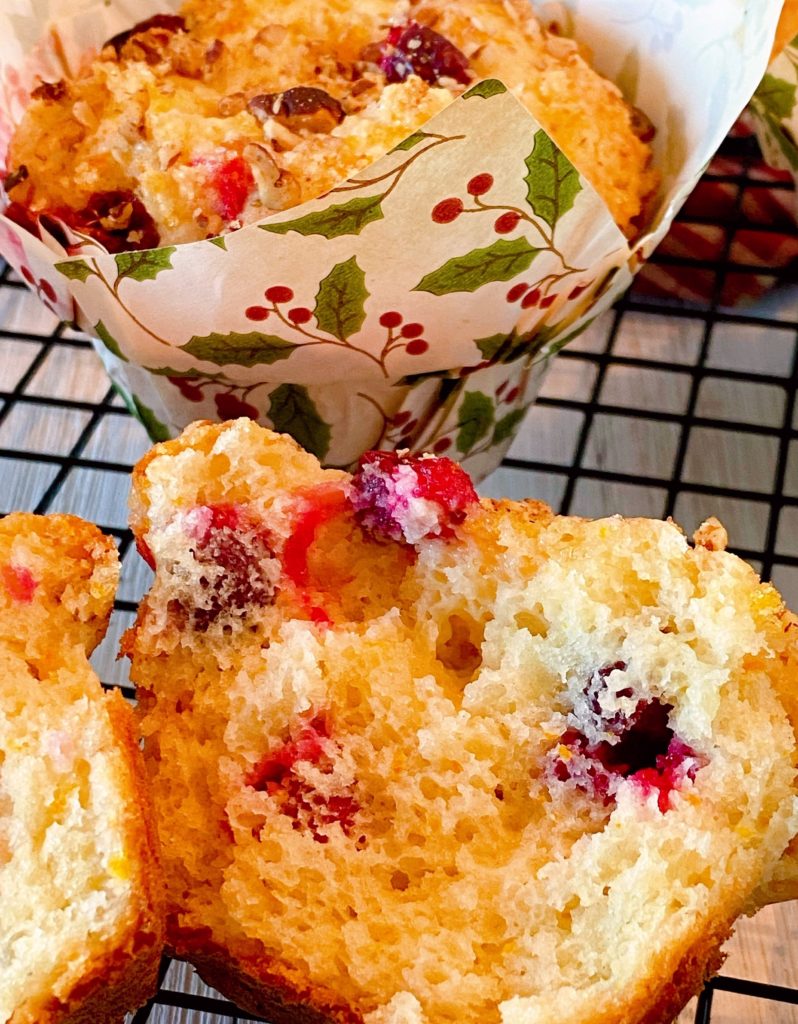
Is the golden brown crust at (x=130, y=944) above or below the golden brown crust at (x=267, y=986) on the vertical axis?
above

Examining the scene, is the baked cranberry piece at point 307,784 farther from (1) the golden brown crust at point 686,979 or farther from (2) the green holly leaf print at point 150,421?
(2) the green holly leaf print at point 150,421

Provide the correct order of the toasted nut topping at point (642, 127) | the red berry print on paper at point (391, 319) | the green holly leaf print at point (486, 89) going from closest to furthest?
the green holly leaf print at point (486, 89), the red berry print on paper at point (391, 319), the toasted nut topping at point (642, 127)

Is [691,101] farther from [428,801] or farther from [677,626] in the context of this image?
[428,801]

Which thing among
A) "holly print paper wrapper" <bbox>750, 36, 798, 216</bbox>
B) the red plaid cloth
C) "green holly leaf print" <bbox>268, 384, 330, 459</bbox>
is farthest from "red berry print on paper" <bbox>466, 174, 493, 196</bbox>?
the red plaid cloth

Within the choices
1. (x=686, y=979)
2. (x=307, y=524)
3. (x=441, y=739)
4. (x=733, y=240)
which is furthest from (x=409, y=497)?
(x=733, y=240)

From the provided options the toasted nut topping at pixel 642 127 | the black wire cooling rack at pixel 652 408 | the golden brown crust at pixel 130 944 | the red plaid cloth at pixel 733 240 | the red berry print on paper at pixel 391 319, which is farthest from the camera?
the red plaid cloth at pixel 733 240

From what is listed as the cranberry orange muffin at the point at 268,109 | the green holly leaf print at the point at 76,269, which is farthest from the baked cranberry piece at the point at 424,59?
the green holly leaf print at the point at 76,269

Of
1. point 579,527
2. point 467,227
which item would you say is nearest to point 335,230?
point 467,227

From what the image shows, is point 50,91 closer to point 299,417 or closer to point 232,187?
point 232,187
